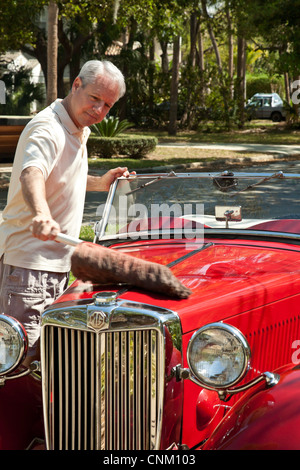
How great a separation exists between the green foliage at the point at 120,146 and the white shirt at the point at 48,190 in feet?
49.1

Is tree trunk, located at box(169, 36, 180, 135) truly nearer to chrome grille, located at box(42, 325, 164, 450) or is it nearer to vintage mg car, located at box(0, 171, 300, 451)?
vintage mg car, located at box(0, 171, 300, 451)

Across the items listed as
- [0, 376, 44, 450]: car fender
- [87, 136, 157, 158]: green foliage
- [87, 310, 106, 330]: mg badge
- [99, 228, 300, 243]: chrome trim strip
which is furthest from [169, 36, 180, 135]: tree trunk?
[87, 310, 106, 330]: mg badge

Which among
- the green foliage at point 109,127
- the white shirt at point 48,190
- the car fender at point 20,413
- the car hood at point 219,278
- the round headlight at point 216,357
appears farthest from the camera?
the green foliage at point 109,127

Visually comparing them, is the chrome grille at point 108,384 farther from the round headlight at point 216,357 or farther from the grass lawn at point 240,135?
the grass lawn at point 240,135

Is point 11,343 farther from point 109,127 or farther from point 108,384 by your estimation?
point 109,127

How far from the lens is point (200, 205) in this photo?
393cm

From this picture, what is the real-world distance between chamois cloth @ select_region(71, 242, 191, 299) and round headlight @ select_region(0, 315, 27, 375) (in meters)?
0.35

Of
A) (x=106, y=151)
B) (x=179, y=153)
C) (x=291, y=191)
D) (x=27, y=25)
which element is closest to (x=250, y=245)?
(x=291, y=191)

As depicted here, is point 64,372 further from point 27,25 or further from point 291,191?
point 27,25

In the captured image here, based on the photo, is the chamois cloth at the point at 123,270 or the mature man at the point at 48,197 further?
the mature man at the point at 48,197

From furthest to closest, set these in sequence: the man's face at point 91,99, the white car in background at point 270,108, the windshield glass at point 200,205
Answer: the white car in background at point 270,108
the windshield glass at point 200,205
the man's face at point 91,99

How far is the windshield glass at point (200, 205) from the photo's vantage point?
150 inches

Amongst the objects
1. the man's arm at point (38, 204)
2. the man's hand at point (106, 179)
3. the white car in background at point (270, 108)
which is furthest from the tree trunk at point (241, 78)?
the man's arm at point (38, 204)

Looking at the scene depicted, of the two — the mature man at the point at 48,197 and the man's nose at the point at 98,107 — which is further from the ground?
the man's nose at the point at 98,107
